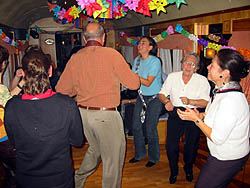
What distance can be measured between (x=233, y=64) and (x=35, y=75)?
163 cm

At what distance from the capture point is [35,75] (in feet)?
5.42

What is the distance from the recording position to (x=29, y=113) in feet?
5.29

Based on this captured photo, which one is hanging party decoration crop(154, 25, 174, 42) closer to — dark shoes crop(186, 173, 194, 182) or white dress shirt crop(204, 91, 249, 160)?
dark shoes crop(186, 173, 194, 182)

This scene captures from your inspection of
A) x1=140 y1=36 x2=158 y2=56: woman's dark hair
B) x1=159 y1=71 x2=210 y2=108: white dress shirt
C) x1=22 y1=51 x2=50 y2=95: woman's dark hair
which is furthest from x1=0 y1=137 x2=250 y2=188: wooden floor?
x1=22 y1=51 x2=50 y2=95: woman's dark hair

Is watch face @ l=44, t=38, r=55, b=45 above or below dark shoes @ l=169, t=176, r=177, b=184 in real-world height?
above

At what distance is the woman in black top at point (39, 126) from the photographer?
63.9 inches

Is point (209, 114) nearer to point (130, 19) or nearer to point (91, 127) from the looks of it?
point (91, 127)

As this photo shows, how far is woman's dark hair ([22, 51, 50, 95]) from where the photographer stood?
64.4 inches

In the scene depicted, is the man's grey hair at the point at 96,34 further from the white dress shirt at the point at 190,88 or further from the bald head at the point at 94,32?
the white dress shirt at the point at 190,88

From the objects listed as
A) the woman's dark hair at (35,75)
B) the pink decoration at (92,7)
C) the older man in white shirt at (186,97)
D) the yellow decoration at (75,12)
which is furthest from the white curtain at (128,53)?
the woman's dark hair at (35,75)

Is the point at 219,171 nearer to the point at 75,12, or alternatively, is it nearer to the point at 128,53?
the point at 75,12

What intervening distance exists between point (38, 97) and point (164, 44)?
4.35 metres

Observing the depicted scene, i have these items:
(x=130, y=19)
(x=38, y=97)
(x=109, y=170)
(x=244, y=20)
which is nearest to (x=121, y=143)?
(x=109, y=170)

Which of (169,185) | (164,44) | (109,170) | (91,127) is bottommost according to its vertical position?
(169,185)
